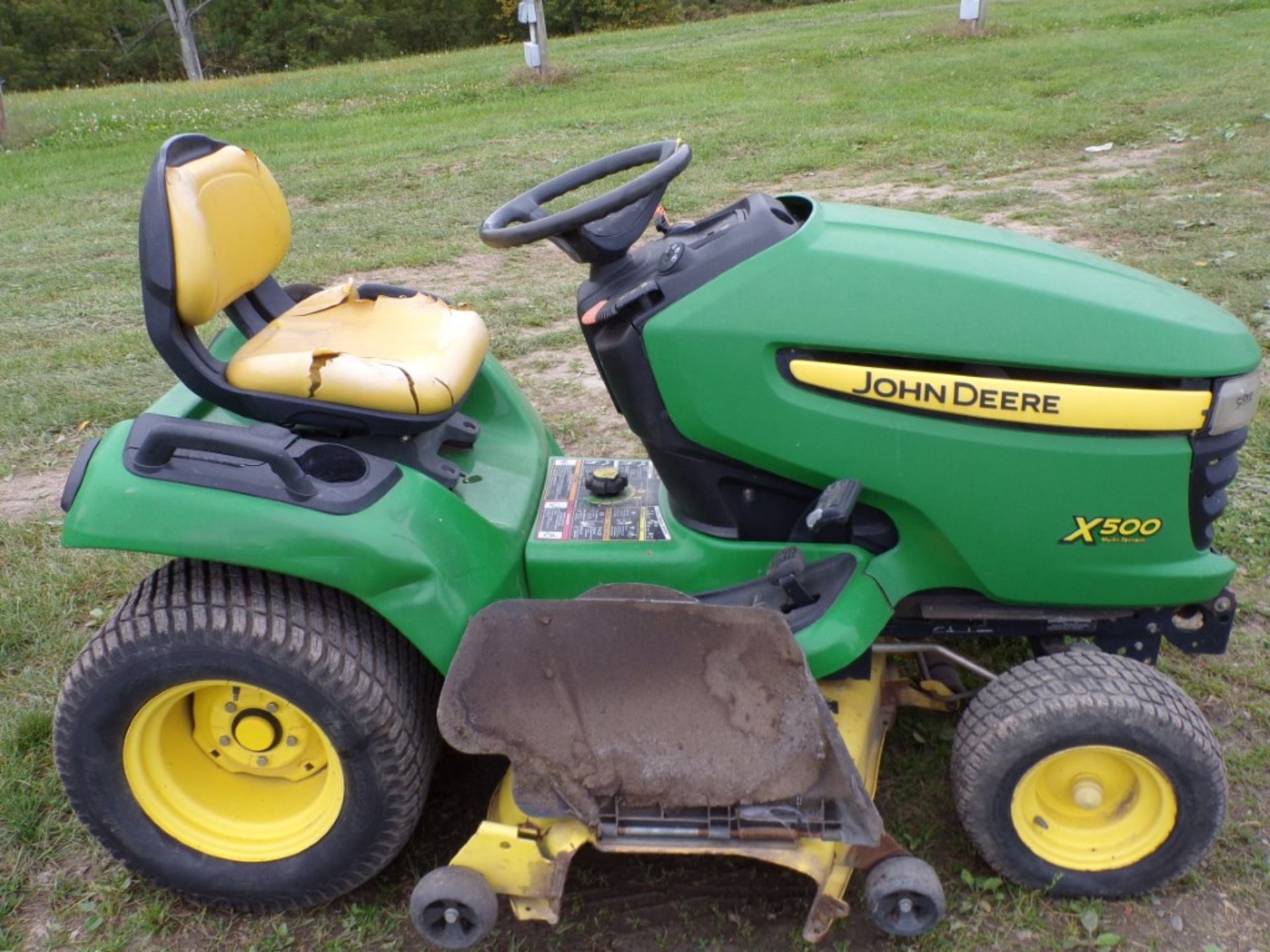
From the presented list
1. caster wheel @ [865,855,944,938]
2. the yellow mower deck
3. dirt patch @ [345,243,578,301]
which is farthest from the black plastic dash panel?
dirt patch @ [345,243,578,301]

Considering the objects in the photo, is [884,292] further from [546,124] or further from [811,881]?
[546,124]

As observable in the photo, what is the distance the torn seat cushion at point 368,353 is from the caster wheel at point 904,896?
1.12m

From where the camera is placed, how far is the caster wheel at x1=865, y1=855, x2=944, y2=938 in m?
1.86

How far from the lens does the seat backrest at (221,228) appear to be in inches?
83.6

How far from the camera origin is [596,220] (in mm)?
2059

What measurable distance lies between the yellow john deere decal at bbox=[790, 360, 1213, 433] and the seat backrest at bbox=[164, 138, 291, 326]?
111 centimetres

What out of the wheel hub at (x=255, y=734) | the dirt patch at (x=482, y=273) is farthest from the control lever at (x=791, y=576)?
the dirt patch at (x=482, y=273)

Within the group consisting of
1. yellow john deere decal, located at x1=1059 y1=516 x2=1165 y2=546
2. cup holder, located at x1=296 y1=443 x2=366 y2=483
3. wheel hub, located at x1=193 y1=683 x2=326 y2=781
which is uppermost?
cup holder, located at x1=296 y1=443 x2=366 y2=483

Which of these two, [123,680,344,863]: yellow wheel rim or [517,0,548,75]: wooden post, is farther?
[517,0,548,75]: wooden post

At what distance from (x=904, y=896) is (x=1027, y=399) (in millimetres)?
828

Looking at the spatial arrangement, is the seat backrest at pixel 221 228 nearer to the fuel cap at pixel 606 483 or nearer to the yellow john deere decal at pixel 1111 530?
the fuel cap at pixel 606 483

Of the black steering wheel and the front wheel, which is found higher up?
the black steering wheel

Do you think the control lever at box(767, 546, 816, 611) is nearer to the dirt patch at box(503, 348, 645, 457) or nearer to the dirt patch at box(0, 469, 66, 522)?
the dirt patch at box(503, 348, 645, 457)

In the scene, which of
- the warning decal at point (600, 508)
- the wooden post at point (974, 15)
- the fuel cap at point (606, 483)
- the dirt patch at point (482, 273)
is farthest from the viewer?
the wooden post at point (974, 15)
